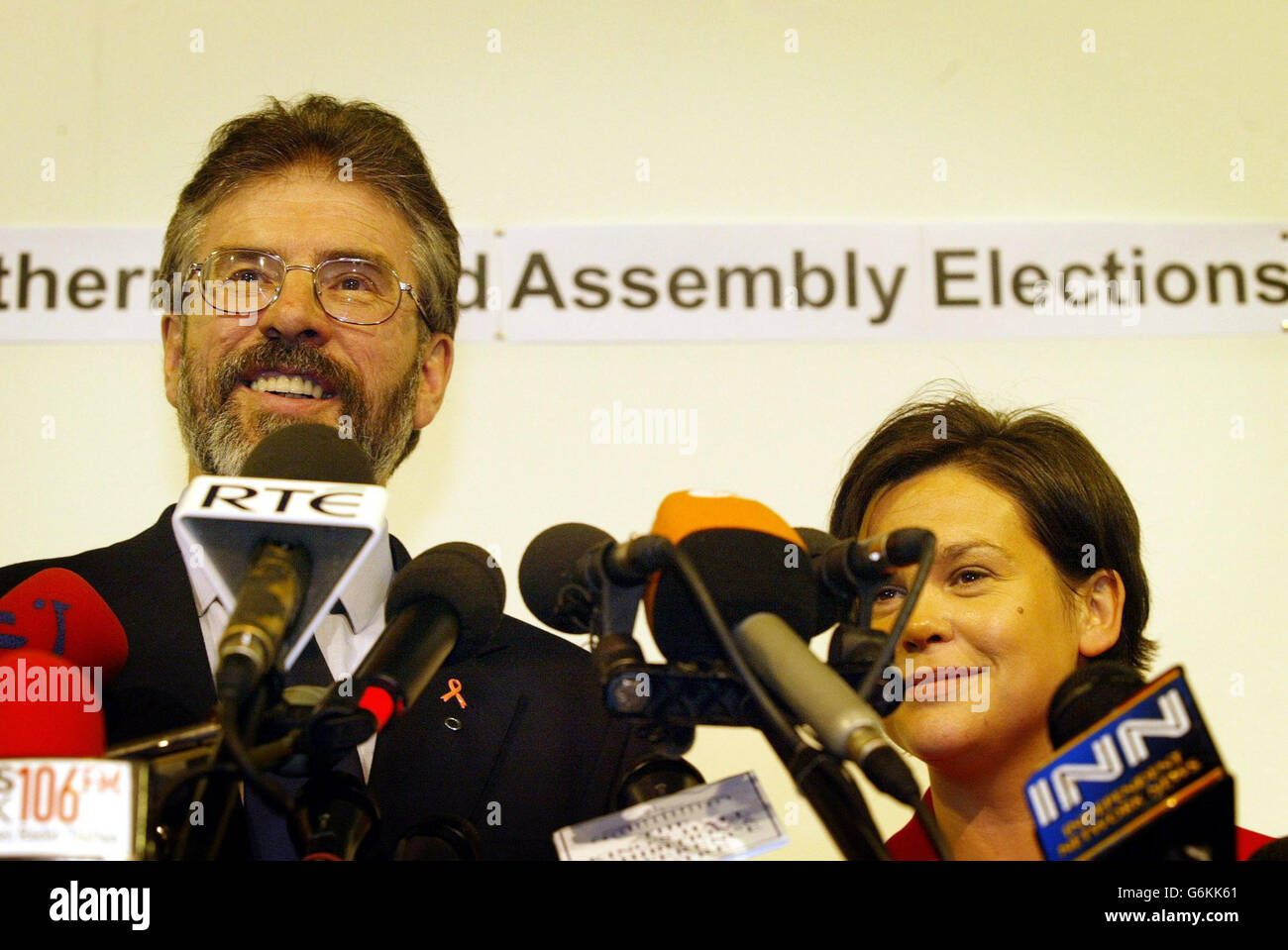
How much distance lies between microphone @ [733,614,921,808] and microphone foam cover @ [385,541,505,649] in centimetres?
31

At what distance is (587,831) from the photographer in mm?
1312

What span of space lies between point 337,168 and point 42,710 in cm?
120

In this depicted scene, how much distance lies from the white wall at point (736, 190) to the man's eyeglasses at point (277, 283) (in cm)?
40

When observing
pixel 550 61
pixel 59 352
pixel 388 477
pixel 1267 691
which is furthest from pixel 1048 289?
pixel 59 352

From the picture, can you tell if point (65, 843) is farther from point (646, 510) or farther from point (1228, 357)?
point (1228, 357)

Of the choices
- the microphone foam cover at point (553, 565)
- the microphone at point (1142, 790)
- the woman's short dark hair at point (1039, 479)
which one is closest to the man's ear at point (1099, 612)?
the woman's short dark hair at point (1039, 479)

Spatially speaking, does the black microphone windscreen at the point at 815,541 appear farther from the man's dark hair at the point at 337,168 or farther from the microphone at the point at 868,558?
the man's dark hair at the point at 337,168

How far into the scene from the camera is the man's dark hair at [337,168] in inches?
87.7

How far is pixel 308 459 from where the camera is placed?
1357mm

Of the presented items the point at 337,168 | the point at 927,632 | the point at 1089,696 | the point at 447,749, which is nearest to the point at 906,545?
the point at 1089,696

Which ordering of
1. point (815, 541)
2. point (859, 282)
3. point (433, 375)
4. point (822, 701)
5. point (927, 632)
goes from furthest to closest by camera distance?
point (859, 282)
point (433, 375)
point (927, 632)
point (815, 541)
point (822, 701)

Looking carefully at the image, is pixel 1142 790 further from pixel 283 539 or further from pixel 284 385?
pixel 284 385

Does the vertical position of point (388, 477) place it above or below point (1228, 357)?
below
